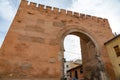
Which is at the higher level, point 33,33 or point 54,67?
point 33,33

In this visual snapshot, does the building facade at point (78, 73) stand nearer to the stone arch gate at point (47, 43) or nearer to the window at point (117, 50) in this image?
the stone arch gate at point (47, 43)

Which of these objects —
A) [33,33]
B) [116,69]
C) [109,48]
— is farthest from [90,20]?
[33,33]

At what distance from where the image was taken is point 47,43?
28.9 ft

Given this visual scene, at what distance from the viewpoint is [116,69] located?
31.3 feet

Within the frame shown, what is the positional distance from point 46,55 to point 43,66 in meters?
0.80

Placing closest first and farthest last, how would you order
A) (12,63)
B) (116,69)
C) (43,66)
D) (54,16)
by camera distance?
(12,63) < (43,66) < (116,69) < (54,16)

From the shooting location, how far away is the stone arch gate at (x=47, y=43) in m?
7.50

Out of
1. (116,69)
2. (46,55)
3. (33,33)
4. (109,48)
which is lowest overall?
(116,69)

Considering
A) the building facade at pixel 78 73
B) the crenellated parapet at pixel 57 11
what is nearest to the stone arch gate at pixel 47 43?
the crenellated parapet at pixel 57 11

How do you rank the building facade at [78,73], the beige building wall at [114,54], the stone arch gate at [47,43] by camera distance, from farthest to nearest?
the building facade at [78,73] < the beige building wall at [114,54] < the stone arch gate at [47,43]

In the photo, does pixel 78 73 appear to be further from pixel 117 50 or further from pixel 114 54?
pixel 117 50

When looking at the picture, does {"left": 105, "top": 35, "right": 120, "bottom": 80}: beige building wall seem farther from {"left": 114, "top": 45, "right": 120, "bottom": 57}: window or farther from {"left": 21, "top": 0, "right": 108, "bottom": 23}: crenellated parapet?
{"left": 21, "top": 0, "right": 108, "bottom": 23}: crenellated parapet

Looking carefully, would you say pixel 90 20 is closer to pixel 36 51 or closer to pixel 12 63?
pixel 36 51

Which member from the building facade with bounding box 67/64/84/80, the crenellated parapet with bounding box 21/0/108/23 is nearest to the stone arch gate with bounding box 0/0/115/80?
the crenellated parapet with bounding box 21/0/108/23
